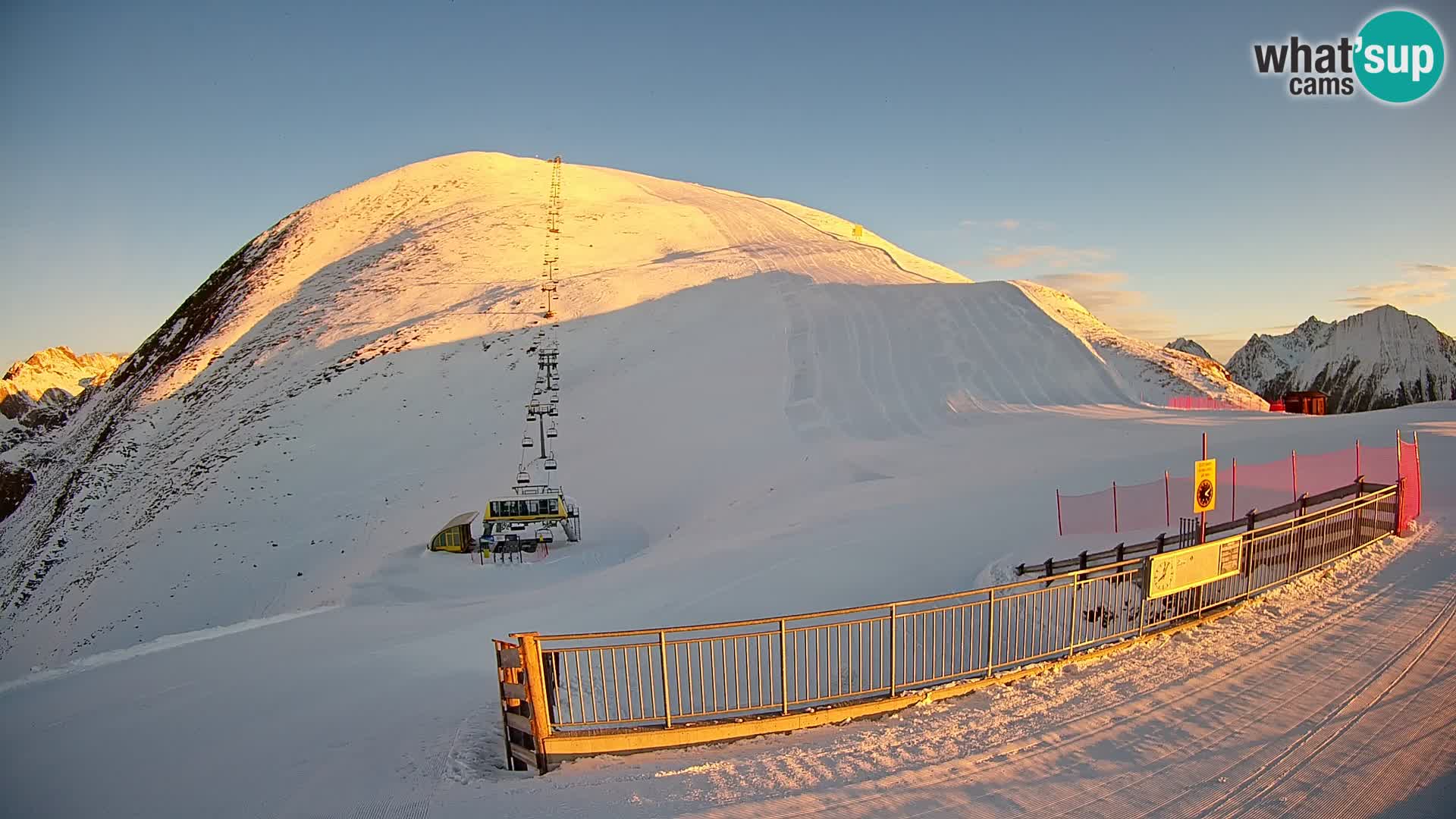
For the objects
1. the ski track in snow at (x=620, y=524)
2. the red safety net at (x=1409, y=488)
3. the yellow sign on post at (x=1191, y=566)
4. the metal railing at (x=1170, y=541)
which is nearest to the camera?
the ski track in snow at (x=620, y=524)

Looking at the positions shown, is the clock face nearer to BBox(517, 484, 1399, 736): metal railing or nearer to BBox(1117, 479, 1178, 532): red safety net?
BBox(517, 484, 1399, 736): metal railing

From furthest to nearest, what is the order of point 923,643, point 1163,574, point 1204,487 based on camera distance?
point 1204,487, point 1163,574, point 923,643

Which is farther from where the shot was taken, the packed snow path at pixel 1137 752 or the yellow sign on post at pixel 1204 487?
the yellow sign on post at pixel 1204 487

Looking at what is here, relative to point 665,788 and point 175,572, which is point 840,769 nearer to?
point 665,788

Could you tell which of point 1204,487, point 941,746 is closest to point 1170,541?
point 1204,487

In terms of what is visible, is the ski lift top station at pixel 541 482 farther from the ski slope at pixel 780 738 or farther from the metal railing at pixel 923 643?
the metal railing at pixel 923 643

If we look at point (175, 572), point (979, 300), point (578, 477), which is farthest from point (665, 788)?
point (979, 300)

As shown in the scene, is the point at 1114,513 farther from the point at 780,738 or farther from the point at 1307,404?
the point at 1307,404

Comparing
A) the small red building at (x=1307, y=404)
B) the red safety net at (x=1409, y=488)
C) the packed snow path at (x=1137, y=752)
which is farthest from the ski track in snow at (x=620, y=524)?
the small red building at (x=1307, y=404)
